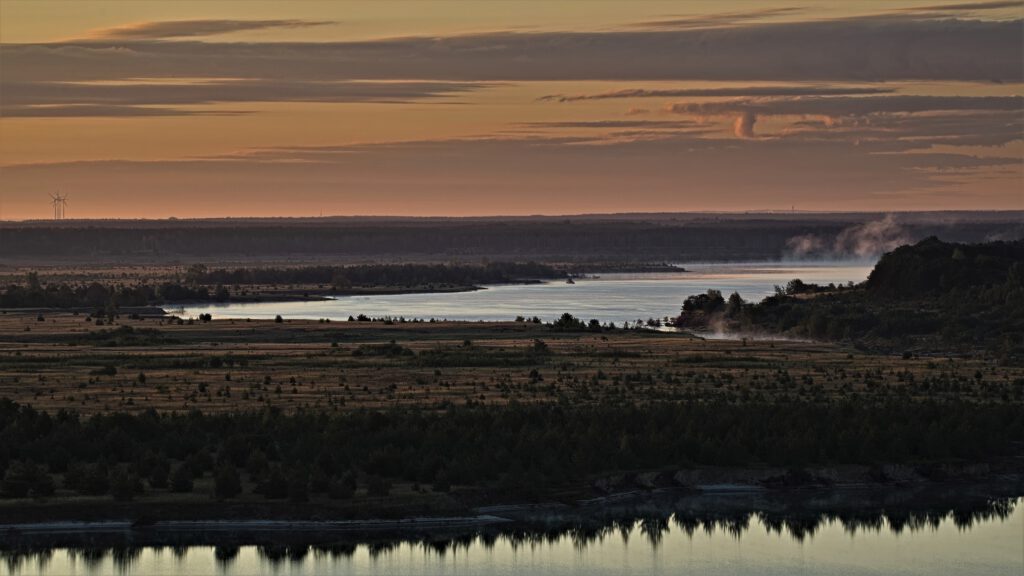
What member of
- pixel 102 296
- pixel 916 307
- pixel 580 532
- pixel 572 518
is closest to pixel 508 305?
pixel 102 296

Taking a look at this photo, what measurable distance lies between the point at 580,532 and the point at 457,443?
5.73 metres

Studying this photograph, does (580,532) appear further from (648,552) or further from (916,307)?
(916,307)

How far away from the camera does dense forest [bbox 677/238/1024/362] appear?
302 feet

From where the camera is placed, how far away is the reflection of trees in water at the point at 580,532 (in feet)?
128

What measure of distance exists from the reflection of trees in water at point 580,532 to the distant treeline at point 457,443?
2.21 meters

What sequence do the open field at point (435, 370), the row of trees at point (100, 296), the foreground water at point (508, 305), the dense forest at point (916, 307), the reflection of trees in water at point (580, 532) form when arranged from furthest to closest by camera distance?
the row of trees at point (100, 296), the foreground water at point (508, 305), the dense forest at point (916, 307), the open field at point (435, 370), the reflection of trees in water at point (580, 532)

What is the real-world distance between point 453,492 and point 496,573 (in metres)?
5.45

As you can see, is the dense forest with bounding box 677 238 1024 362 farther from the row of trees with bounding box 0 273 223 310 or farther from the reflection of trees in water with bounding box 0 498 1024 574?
the row of trees with bounding box 0 273 223 310

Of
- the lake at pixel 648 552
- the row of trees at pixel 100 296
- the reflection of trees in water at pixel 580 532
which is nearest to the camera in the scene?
the lake at pixel 648 552

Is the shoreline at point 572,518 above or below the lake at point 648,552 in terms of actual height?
above

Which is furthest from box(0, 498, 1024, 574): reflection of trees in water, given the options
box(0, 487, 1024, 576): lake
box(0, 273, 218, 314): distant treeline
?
box(0, 273, 218, 314): distant treeline

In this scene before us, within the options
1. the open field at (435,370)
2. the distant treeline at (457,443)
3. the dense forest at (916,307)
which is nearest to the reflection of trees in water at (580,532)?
the distant treeline at (457,443)

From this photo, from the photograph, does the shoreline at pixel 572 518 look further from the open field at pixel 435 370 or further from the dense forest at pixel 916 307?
the dense forest at pixel 916 307

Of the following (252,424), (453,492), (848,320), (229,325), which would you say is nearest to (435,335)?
(229,325)
